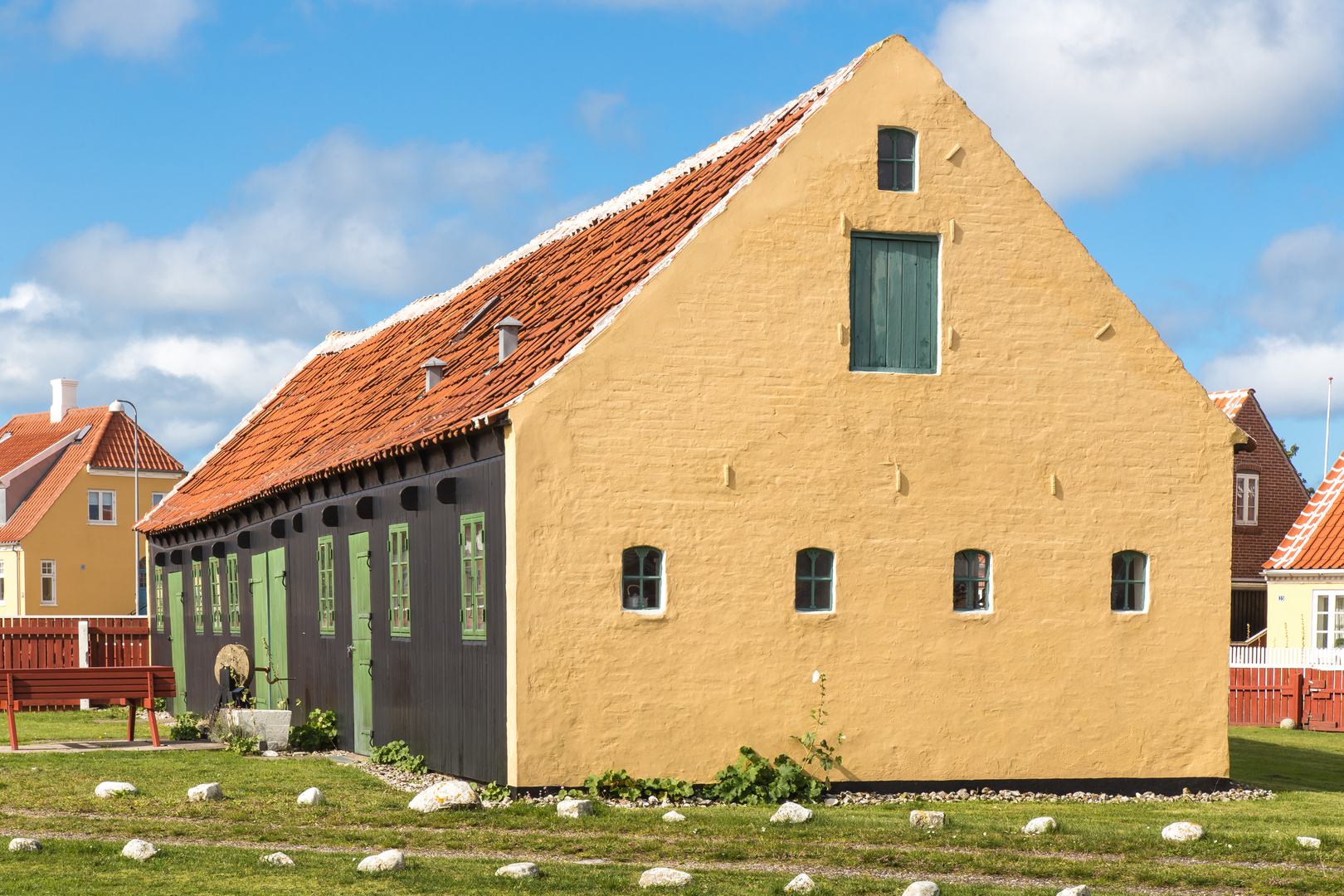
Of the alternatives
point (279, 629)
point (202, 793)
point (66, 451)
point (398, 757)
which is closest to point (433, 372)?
point (398, 757)

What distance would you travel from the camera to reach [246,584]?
79.2 ft

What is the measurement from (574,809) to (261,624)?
11.5 metres

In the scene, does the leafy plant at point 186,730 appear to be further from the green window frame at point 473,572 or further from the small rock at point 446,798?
the small rock at point 446,798

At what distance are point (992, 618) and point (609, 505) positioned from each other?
13.8 ft

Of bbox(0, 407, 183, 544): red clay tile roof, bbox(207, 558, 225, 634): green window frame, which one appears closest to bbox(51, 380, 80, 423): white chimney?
bbox(0, 407, 183, 544): red clay tile roof

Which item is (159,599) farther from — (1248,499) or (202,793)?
(1248,499)

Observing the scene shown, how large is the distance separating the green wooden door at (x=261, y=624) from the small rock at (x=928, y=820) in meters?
12.6

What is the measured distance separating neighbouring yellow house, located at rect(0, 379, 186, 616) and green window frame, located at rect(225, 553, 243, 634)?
36202 millimetres

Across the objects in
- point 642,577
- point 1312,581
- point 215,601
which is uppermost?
point 642,577

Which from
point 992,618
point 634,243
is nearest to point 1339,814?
point 992,618

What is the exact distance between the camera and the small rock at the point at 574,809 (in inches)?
517

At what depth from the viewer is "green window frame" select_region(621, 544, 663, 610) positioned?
15.0 metres

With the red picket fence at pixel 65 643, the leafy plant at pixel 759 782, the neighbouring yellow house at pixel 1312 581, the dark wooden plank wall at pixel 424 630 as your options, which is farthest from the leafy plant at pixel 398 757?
the neighbouring yellow house at pixel 1312 581

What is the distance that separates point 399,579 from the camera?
17953 millimetres
